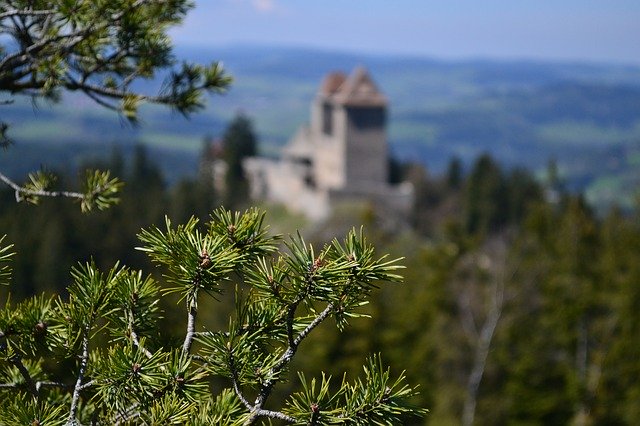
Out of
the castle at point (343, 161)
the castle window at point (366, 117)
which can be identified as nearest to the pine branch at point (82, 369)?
the castle at point (343, 161)

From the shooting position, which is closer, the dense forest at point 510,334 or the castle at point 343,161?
the dense forest at point 510,334

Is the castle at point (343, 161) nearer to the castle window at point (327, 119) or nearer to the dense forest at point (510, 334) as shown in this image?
the castle window at point (327, 119)

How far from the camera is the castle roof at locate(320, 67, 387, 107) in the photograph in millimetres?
61406

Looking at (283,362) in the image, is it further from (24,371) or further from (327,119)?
(327,119)

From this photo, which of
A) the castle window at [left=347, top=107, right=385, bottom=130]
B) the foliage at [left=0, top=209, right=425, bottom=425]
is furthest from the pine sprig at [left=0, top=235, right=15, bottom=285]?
the castle window at [left=347, top=107, right=385, bottom=130]

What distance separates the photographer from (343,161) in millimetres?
60938

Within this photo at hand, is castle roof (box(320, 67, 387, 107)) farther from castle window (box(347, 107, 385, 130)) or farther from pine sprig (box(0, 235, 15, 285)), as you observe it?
pine sprig (box(0, 235, 15, 285))

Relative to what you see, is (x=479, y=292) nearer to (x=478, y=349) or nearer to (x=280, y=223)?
(x=478, y=349)

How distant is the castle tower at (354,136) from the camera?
6112cm

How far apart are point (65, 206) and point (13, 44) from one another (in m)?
44.9

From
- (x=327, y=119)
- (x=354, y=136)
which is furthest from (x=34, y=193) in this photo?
(x=327, y=119)

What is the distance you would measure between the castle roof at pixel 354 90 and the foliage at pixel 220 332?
59.4 meters

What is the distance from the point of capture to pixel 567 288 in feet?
79.0

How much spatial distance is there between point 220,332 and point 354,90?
60775 mm
